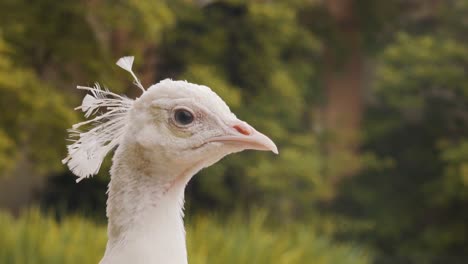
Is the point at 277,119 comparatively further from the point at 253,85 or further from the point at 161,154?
the point at 161,154

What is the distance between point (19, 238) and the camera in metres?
5.09

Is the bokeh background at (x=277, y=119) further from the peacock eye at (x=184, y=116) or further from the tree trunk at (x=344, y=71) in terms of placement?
the peacock eye at (x=184, y=116)

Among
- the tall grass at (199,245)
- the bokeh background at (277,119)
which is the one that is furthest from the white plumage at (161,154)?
the bokeh background at (277,119)

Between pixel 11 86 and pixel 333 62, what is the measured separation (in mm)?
7638

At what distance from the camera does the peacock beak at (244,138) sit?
7.20 feet

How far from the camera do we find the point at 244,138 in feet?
7.21

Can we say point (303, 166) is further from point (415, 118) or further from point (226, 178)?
point (415, 118)

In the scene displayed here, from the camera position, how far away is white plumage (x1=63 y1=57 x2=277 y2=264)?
221 centimetres

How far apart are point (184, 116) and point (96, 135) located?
0.81 ft

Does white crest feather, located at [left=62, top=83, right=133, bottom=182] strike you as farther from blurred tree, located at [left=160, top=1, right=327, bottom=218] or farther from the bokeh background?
blurred tree, located at [left=160, top=1, right=327, bottom=218]

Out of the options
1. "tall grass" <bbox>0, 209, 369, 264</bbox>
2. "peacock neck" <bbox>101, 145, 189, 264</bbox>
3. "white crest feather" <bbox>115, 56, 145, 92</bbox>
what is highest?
"tall grass" <bbox>0, 209, 369, 264</bbox>

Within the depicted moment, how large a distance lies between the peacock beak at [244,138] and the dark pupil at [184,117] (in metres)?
0.08

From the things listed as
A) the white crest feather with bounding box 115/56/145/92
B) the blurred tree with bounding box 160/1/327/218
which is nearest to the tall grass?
the white crest feather with bounding box 115/56/145/92

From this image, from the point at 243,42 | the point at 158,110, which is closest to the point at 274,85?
the point at 243,42
